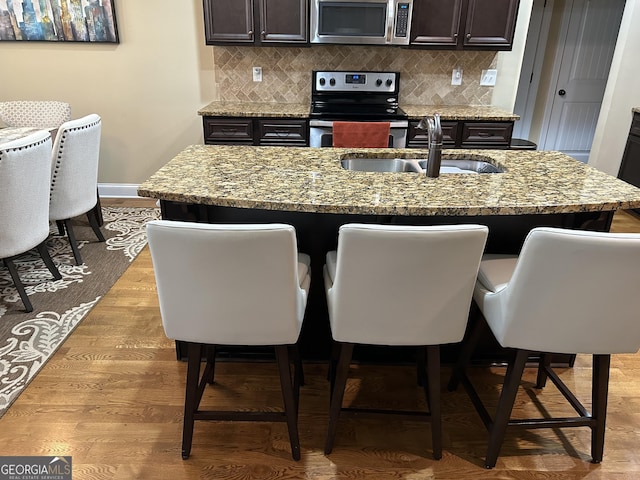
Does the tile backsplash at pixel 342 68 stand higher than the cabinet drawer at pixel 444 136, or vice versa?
the tile backsplash at pixel 342 68

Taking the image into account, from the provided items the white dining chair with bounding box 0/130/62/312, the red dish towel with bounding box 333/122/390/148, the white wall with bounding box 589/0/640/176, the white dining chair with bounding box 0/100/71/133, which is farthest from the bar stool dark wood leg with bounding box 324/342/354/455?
the white wall with bounding box 589/0/640/176

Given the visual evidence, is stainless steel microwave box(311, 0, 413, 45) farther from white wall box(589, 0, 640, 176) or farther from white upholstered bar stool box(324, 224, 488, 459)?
white upholstered bar stool box(324, 224, 488, 459)

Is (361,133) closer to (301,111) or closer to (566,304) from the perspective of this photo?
(301,111)

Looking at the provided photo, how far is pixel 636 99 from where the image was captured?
427cm

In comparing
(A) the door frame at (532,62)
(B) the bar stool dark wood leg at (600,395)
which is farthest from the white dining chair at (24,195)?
(A) the door frame at (532,62)

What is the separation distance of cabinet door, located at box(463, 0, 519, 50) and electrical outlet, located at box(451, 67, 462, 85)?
1.30ft

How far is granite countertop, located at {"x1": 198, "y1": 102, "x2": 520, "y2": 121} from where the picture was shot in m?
3.63

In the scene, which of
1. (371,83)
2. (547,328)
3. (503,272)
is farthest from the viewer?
(371,83)

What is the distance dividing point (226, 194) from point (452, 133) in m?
2.60

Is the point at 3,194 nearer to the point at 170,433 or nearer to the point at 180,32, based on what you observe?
the point at 170,433

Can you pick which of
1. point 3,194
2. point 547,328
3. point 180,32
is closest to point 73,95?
point 180,32

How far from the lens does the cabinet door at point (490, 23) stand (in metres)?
3.59

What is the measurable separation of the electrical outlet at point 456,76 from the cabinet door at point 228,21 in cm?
179

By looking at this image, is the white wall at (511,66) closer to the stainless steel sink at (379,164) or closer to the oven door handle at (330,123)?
the oven door handle at (330,123)
